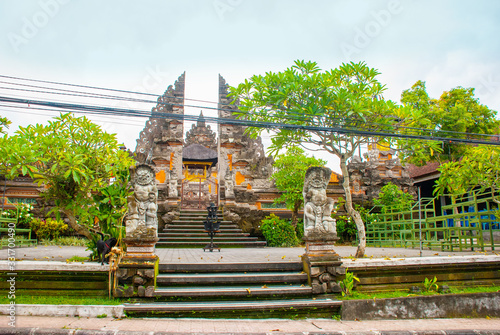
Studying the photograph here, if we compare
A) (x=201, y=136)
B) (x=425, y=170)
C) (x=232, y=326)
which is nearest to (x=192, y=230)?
(x=232, y=326)

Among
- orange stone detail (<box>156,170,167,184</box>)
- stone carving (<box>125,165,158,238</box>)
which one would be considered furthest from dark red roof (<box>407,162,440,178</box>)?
stone carving (<box>125,165,158,238</box>)

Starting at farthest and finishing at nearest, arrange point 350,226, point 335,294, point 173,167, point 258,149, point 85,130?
point 258,149
point 173,167
point 350,226
point 85,130
point 335,294

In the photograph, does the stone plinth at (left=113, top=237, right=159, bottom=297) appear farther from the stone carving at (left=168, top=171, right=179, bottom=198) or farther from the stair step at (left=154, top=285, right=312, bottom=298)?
the stone carving at (left=168, top=171, right=179, bottom=198)

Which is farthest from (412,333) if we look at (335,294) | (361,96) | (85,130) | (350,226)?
(350,226)

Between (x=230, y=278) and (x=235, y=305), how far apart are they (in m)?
0.67

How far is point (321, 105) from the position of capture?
303 inches

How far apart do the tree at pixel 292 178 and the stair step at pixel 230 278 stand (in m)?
6.58

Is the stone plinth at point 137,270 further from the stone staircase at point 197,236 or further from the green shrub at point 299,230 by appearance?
the green shrub at point 299,230

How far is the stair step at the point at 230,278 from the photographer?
5.90 metres

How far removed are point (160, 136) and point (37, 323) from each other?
11.2m

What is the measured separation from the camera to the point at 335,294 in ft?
19.7

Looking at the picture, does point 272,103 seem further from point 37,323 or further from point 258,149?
point 258,149

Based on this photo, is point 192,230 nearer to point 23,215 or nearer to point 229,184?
point 229,184

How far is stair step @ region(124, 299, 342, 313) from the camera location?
5230 mm
